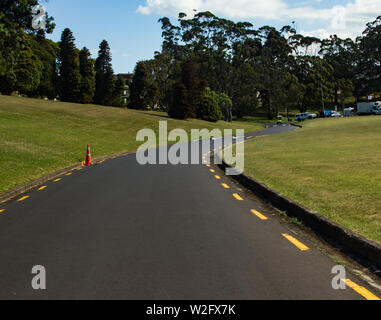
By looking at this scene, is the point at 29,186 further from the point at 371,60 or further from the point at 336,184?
the point at 371,60

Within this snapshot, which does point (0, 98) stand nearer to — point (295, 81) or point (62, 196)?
point (62, 196)

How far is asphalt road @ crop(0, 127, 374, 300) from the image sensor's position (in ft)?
16.8

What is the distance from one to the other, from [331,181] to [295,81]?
326 ft

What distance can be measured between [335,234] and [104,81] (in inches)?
3209

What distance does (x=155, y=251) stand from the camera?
263 inches

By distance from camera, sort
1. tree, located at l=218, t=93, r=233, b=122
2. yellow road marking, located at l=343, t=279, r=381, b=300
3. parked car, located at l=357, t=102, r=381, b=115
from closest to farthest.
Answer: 1. yellow road marking, located at l=343, t=279, r=381, b=300
2. parked car, located at l=357, t=102, r=381, b=115
3. tree, located at l=218, t=93, r=233, b=122

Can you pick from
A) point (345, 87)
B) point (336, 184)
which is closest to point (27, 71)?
point (336, 184)

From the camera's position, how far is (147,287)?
5.18 meters

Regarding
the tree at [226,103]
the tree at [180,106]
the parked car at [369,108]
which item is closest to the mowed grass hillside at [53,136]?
the tree at [180,106]

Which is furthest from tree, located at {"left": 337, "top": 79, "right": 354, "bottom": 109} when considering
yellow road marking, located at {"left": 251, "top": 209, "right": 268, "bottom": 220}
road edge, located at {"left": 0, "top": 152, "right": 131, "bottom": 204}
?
yellow road marking, located at {"left": 251, "top": 209, "right": 268, "bottom": 220}

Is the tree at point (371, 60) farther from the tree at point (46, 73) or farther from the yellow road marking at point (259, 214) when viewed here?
the yellow road marking at point (259, 214)

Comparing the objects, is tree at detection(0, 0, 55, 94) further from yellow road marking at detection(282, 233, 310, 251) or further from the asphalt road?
yellow road marking at detection(282, 233, 310, 251)

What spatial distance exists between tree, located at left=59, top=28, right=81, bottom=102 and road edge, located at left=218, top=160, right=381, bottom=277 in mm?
69860
